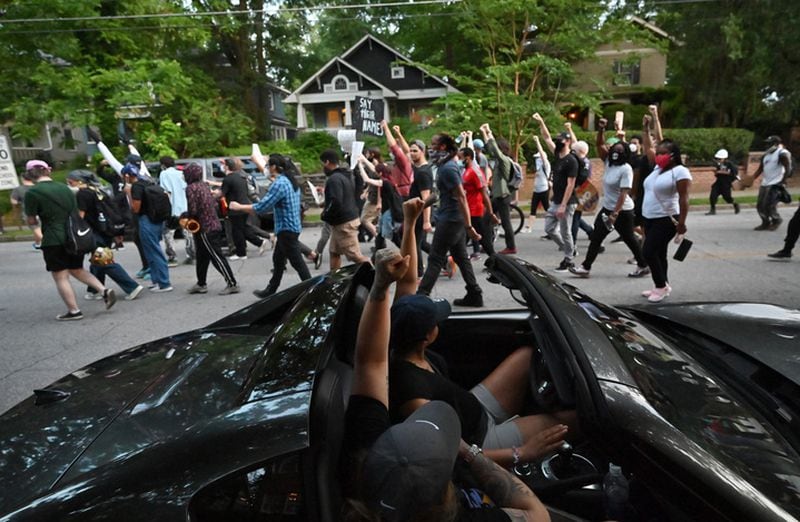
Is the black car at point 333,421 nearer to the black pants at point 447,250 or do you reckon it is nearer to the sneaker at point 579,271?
the black pants at point 447,250

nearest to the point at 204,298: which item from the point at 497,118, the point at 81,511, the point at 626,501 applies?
the point at 81,511

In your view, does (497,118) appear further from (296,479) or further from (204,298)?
(296,479)

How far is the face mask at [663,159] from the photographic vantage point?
5.29 m

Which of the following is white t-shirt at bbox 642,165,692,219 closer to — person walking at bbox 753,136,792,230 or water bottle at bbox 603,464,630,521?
water bottle at bbox 603,464,630,521

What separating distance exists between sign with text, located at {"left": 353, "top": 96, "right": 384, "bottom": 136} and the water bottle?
943 centimetres

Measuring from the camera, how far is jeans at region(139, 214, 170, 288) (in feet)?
22.1

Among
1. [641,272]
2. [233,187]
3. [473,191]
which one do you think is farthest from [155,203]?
[641,272]

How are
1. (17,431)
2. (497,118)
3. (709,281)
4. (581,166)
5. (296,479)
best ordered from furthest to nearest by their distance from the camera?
(497,118), (581,166), (709,281), (17,431), (296,479)

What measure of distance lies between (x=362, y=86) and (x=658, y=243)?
30.6 meters

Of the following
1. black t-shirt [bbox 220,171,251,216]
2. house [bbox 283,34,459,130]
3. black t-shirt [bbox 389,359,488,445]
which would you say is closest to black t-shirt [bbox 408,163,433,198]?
black t-shirt [bbox 220,171,251,216]

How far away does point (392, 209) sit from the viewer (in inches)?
283

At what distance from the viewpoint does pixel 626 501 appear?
1.69 metres

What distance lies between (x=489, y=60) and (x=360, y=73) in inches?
688

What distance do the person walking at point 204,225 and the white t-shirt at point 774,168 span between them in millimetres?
9307
